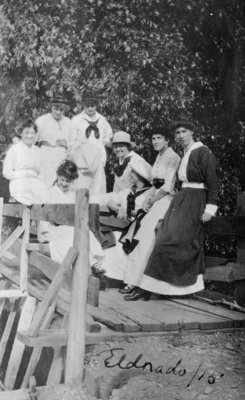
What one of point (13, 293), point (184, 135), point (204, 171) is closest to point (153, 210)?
point (204, 171)

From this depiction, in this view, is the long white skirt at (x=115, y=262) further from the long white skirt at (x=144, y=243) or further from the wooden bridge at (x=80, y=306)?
the long white skirt at (x=144, y=243)

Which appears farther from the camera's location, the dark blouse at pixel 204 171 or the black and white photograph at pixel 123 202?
the dark blouse at pixel 204 171

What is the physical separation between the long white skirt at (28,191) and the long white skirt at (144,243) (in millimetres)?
1948

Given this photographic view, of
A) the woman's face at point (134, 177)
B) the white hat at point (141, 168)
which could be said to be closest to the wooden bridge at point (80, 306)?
the woman's face at point (134, 177)

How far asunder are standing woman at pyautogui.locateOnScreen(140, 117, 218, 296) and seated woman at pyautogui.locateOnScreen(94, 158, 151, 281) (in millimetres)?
613

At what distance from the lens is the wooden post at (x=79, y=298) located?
3895 mm

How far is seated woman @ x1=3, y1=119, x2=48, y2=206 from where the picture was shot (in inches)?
279

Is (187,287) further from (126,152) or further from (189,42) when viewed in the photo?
(189,42)

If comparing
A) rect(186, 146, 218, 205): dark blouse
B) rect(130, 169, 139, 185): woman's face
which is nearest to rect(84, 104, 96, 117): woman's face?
rect(130, 169, 139, 185): woman's face

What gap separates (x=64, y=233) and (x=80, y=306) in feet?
6.27

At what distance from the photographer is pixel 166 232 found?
518 cm

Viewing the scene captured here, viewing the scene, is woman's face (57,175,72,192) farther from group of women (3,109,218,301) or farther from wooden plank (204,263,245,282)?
wooden plank (204,263,245,282)

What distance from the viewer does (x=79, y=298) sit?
155 inches

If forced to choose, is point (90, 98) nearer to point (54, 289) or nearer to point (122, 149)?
point (122, 149)
